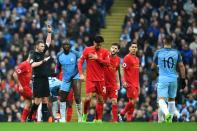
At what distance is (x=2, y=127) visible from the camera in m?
19.6

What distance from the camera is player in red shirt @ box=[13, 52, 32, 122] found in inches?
952

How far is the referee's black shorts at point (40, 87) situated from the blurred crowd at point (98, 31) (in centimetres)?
576

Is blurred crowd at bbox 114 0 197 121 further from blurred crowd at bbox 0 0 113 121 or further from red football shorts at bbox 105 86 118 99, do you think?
red football shorts at bbox 105 86 118 99

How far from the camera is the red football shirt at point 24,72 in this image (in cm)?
2430

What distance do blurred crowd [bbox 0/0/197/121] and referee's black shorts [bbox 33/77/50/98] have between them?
5.76 metres

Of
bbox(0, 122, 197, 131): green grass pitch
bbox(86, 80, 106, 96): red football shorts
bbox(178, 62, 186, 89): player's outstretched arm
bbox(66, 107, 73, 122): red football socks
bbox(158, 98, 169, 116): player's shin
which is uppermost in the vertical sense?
bbox(178, 62, 186, 89): player's outstretched arm

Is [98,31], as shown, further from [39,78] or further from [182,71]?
[182,71]

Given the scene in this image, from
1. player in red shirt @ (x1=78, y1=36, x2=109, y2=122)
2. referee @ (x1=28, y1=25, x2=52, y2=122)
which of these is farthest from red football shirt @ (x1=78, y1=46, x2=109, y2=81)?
referee @ (x1=28, y1=25, x2=52, y2=122)

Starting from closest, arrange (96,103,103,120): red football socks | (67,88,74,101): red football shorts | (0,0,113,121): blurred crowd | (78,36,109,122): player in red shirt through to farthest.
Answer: (78,36,109,122): player in red shirt < (96,103,103,120): red football socks < (67,88,74,101): red football shorts < (0,0,113,121): blurred crowd

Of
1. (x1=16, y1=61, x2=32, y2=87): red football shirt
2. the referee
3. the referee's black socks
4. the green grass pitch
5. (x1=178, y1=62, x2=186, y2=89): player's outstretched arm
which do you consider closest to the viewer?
the green grass pitch

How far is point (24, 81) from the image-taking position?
24453mm

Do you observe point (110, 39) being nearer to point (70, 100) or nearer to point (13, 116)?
point (13, 116)

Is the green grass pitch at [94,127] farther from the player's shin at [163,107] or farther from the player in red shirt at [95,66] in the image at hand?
the player in red shirt at [95,66]

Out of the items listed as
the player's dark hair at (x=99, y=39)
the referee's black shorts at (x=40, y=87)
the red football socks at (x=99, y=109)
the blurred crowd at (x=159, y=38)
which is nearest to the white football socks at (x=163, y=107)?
the red football socks at (x=99, y=109)
